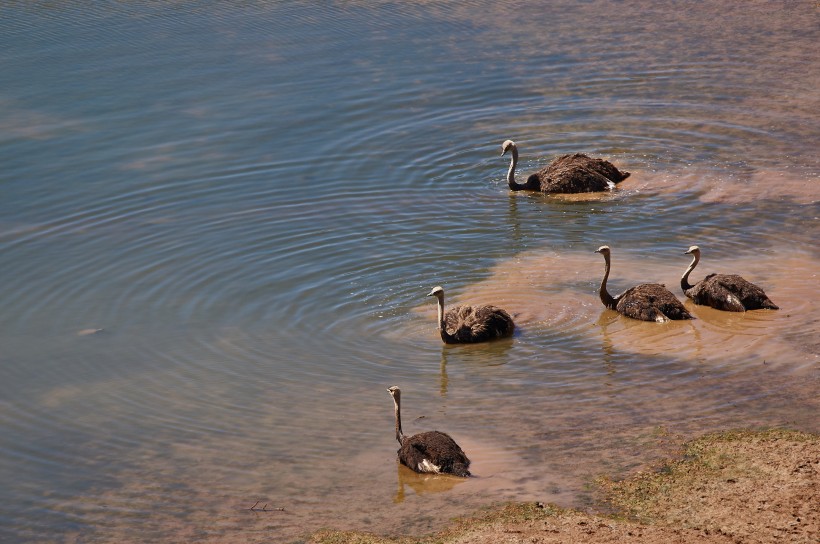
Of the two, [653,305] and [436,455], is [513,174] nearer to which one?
[653,305]

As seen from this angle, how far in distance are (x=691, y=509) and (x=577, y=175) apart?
11.4m

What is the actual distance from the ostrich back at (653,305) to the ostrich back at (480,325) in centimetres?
177

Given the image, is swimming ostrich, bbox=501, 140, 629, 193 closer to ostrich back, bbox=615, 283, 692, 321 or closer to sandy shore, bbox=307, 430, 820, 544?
ostrich back, bbox=615, 283, 692, 321

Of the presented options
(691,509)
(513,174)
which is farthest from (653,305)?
(513,174)

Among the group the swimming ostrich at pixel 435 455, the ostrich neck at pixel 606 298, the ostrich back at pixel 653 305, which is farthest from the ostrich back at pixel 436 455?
the ostrich neck at pixel 606 298

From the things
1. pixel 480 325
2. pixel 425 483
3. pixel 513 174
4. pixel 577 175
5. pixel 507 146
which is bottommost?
pixel 425 483

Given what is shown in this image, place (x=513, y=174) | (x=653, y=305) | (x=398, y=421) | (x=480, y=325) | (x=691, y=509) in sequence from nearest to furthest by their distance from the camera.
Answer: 1. (x=691, y=509)
2. (x=398, y=421)
3. (x=480, y=325)
4. (x=653, y=305)
5. (x=513, y=174)

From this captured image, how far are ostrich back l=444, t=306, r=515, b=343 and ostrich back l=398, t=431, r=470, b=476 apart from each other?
368cm

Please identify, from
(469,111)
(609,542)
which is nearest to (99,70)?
(469,111)

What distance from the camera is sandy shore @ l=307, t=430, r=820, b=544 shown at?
10.5 m

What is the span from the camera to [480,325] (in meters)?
16.0

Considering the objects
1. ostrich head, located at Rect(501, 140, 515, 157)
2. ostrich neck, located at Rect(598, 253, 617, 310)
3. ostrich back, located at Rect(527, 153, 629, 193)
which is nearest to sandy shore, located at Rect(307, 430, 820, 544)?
ostrich neck, located at Rect(598, 253, 617, 310)

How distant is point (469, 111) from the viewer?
1037 inches

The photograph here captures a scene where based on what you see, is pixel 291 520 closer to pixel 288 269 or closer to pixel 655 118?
pixel 288 269
